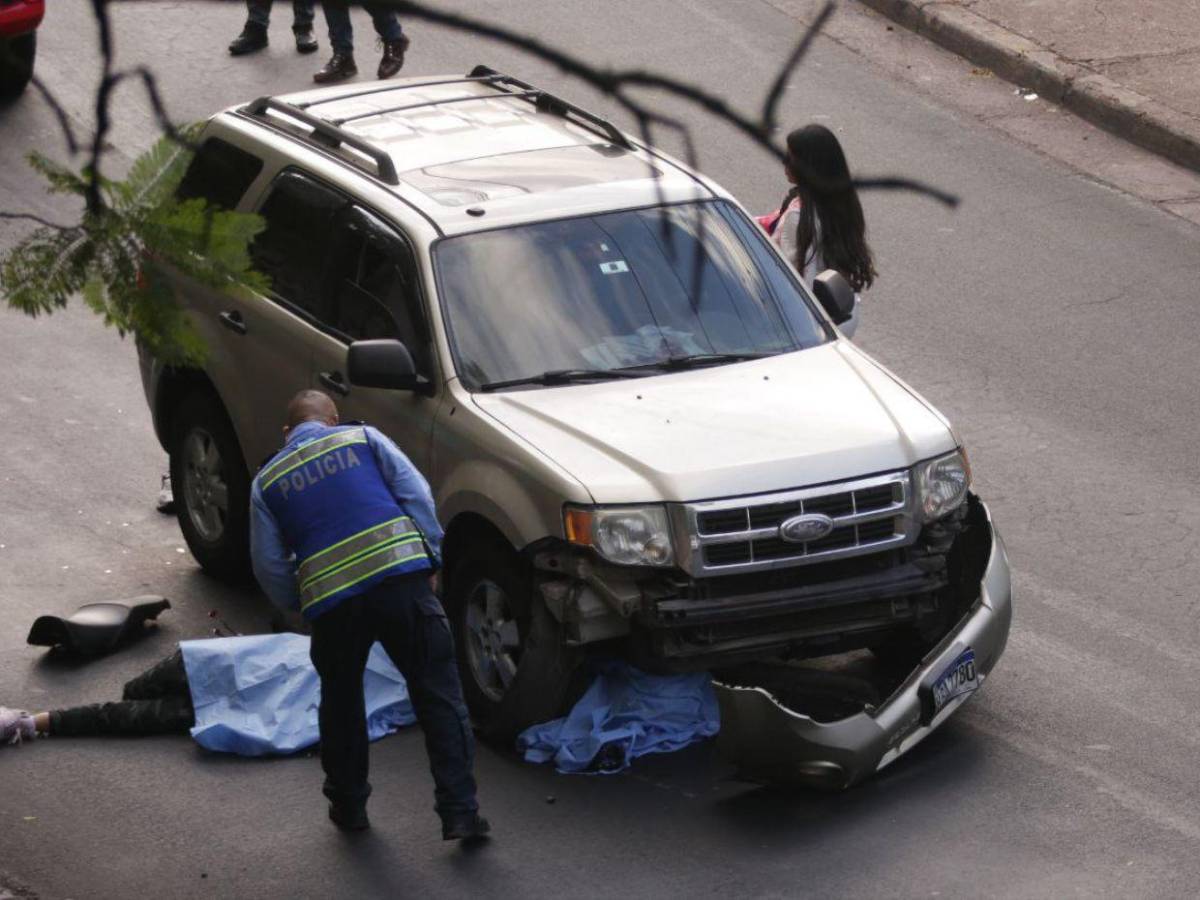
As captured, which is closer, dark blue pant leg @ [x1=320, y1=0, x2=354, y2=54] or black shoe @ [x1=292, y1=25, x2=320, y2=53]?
dark blue pant leg @ [x1=320, y1=0, x2=354, y2=54]

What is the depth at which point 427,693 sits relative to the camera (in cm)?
709

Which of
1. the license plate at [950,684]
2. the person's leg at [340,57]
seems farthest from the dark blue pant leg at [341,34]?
the license plate at [950,684]

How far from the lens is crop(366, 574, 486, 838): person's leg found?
7.03m

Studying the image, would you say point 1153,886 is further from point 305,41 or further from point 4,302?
point 305,41

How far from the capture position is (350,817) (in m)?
7.27

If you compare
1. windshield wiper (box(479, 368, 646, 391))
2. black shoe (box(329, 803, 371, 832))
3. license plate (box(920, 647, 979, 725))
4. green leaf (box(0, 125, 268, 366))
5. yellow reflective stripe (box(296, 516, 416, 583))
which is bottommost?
black shoe (box(329, 803, 371, 832))

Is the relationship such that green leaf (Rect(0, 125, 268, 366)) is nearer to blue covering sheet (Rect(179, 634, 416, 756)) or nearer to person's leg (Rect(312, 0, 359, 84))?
blue covering sheet (Rect(179, 634, 416, 756))

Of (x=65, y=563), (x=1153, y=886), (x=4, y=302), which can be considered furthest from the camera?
(x=65, y=563)

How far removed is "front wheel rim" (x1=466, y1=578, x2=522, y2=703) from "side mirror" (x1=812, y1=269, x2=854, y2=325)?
78.7 inches

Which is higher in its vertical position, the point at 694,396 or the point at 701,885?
the point at 694,396

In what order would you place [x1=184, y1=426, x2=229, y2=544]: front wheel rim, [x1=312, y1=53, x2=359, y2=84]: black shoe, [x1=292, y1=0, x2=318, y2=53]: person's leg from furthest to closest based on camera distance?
[x1=292, y1=0, x2=318, y2=53]: person's leg
[x1=312, y1=53, x2=359, y2=84]: black shoe
[x1=184, y1=426, x2=229, y2=544]: front wheel rim

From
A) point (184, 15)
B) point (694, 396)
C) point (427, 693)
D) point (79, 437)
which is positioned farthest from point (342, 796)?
point (184, 15)

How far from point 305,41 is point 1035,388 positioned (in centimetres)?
753

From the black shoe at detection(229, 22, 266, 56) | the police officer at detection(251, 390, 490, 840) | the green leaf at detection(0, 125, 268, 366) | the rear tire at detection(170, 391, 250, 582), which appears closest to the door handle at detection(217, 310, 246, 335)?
the rear tire at detection(170, 391, 250, 582)
